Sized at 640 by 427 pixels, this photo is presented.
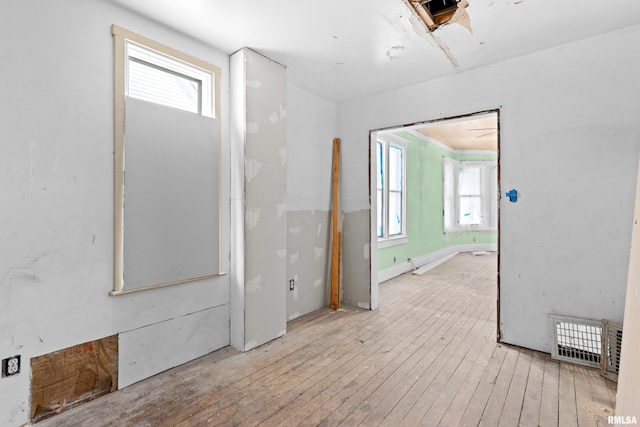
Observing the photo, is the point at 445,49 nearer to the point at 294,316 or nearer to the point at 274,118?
the point at 274,118

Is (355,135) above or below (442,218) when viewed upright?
above

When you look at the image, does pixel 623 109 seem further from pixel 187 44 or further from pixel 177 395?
pixel 177 395

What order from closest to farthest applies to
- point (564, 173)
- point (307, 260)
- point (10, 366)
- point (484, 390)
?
1. point (10, 366)
2. point (484, 390)
3. point (564, 173)
4. point (307, 260)

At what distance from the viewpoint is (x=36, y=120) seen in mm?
1844

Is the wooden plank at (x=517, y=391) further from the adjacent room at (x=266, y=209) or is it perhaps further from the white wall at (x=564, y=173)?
the white wall at (x=564, y=173)

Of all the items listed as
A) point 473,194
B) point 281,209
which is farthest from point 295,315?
point 473,194

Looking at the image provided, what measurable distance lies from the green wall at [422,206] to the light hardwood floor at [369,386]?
2.49 m

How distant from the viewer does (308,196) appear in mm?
3799

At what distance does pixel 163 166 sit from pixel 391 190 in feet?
14.1

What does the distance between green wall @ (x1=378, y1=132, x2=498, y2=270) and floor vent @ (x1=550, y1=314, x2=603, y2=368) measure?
282 centimetres

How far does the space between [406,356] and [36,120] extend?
3112mm

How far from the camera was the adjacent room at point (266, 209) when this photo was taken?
1.88 meters

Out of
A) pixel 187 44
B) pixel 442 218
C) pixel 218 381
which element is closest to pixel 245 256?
pixel 218 381

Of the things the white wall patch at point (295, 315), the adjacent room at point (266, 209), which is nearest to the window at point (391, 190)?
the adjacent room at point (266, 209)
